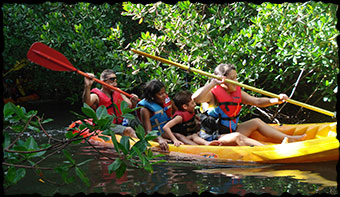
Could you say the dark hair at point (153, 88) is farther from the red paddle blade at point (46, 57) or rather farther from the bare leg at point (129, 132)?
the red paddle blade at point (46, 57)

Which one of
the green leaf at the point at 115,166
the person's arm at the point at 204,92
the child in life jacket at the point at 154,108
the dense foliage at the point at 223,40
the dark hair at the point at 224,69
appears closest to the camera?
the green leaf at the point at 115,166

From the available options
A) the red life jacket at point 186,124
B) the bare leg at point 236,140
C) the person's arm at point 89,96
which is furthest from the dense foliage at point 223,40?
the bare leg at point 236,140

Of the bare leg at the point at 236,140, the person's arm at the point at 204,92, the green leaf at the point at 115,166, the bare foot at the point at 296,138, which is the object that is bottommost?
the bare leg at the point at 236,140

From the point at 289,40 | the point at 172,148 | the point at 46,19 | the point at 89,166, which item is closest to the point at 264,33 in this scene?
the point at 289,40

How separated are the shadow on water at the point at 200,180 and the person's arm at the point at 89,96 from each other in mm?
876

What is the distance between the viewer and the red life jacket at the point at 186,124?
498 centimetres

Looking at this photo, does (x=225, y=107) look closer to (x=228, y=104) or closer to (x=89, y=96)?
(x=228, y=104)

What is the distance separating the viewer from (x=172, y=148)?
179 inches

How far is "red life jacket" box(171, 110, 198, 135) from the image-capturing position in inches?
196

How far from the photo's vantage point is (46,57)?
4.52m

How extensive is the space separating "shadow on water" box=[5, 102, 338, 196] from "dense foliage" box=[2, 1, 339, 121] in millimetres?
1646

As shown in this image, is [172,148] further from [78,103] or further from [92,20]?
[78,103]

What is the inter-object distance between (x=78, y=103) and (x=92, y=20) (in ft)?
10.4

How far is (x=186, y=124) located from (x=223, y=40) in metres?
1.51
